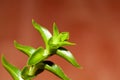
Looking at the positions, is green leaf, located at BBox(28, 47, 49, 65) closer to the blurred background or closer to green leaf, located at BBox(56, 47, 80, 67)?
green leaf, located at BBox(56, 47, 80, 67)

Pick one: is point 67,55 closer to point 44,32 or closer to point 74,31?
point 44,32

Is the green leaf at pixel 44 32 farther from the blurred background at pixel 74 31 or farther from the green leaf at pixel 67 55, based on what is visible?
the blurred background at pixel 74 31

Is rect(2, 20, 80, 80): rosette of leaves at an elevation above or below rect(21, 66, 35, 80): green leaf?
above

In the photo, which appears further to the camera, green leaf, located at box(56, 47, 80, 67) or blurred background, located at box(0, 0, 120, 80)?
blurred background, located at box(0, 0, 120, 80)

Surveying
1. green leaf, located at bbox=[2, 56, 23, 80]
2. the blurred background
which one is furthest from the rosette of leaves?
the blurred background

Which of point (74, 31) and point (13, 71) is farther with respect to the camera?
point (74, 31)

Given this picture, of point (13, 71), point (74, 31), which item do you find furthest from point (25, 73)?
point (74, 31)

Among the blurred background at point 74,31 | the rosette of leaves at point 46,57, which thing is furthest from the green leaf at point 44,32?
the blurred background at point 74,31
